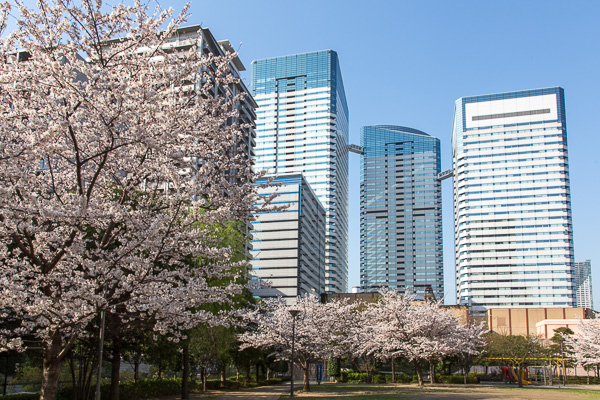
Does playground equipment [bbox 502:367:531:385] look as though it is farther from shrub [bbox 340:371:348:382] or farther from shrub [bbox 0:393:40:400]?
shrub [bbox 0:393:40:400]

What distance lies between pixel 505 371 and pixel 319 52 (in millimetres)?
144914

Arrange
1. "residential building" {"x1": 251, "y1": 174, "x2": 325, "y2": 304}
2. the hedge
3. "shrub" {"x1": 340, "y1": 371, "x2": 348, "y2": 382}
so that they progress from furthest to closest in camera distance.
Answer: "residential building" {"x1": 251, "y1": 174, "x2": 325, "y2": 304} < "shrub" {"x1": 340, "y1": 371, "x2": 348, "y2": 382} < the hedge

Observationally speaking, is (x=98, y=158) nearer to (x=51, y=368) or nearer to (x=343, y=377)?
(x=51, y=368)

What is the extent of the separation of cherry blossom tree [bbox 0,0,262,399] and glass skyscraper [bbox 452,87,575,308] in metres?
160

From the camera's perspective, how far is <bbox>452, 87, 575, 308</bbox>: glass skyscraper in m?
153

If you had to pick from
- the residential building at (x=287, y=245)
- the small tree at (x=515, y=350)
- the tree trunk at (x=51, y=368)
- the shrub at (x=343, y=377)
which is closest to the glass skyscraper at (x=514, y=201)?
the residential building at (x=287, y=245)

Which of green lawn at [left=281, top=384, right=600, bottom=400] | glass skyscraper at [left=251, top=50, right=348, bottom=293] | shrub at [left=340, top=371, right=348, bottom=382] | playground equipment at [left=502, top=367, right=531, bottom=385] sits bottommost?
shrub at [left=340, top=371, right=348, bottom=382]

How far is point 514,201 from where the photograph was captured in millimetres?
159500

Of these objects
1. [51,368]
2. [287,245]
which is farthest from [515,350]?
[287,245]

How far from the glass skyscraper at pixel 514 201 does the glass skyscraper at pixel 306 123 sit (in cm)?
4149

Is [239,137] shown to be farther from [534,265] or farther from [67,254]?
[534,265]

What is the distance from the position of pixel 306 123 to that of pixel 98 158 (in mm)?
169512

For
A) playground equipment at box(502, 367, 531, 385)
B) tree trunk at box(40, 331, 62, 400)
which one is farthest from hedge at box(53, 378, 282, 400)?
playground equipment at box(502, 367, 531, 385)

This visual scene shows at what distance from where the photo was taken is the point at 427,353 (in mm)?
34938
